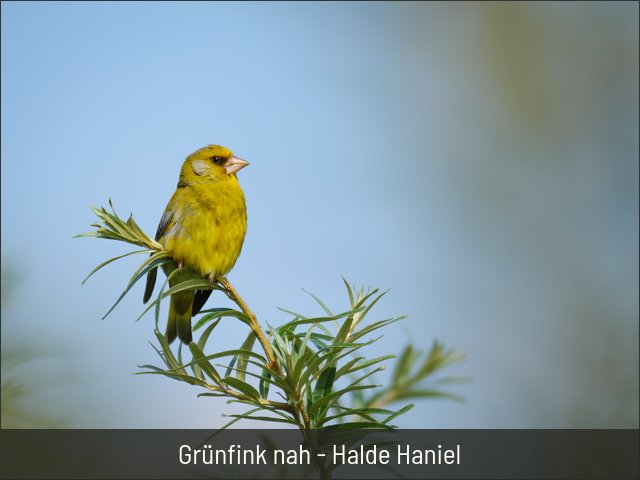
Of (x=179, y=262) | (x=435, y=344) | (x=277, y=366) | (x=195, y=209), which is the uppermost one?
(x=195, y=209)

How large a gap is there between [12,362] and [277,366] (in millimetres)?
345

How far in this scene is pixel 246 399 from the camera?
76 centimetres

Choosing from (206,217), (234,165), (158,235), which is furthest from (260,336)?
(234,165)

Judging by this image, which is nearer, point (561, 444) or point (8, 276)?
point (8, 276)

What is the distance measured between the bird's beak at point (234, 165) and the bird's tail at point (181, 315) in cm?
50

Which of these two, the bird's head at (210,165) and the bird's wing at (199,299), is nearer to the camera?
the bird's wing at (199,299)

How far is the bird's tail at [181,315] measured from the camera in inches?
87.7

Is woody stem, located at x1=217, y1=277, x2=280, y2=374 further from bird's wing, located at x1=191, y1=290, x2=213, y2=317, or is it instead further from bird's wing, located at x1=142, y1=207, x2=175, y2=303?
bird's wing, located at x1=191, y1=290, x2=213, y2=317

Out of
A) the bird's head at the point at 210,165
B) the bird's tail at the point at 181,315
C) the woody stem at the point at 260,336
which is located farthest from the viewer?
the bird's head at the point at 210,165

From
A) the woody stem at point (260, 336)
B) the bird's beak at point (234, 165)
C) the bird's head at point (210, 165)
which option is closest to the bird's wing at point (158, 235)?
the bird's head at point (210, 165)

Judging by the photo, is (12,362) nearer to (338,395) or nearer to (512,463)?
(338,395)

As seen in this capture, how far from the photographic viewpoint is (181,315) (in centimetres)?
248

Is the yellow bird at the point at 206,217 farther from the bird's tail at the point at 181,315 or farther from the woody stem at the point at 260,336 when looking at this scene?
the woody stem at the point at 260,336

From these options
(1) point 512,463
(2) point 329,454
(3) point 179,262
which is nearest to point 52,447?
(2) point 329,454
